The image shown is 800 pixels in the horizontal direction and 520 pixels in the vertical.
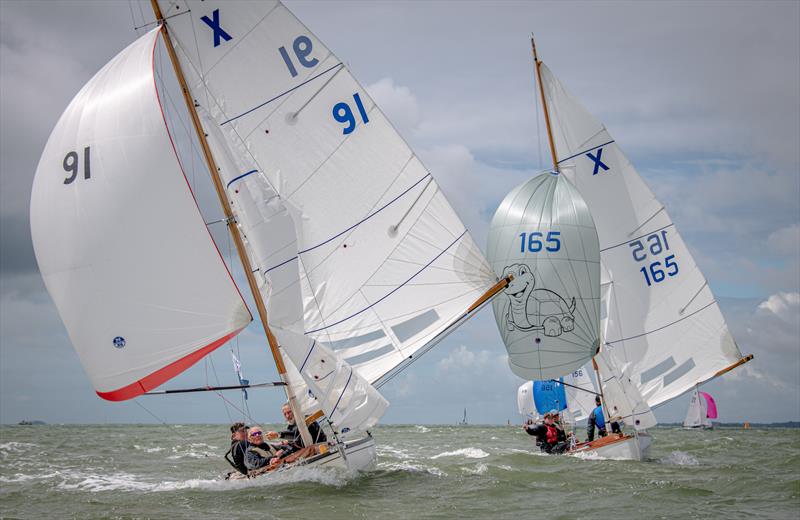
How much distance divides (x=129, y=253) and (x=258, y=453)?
392cm

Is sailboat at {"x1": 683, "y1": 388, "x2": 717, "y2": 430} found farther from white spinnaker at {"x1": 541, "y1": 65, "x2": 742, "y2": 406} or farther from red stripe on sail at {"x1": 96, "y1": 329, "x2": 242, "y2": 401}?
red stripe on sail at {"x1": 96, "y1": 329, "x2": 242, "y2": 401}

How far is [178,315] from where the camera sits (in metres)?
12.6

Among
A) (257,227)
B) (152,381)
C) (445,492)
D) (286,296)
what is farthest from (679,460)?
(152,381)

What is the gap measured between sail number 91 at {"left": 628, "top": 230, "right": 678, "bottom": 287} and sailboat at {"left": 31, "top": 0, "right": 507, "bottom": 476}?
8561 mm

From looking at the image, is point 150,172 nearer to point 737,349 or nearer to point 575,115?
point 575,115

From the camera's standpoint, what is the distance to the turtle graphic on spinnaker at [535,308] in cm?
1811

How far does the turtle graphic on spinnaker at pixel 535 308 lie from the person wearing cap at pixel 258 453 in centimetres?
723

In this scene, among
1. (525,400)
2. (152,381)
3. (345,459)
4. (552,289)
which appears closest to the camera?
(345,459)

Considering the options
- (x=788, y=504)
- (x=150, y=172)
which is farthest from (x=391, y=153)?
(x=788, y=504)

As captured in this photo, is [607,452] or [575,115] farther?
[575,115]

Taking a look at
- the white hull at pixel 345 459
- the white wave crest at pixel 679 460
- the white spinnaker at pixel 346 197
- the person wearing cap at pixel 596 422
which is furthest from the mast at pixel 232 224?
the white wave crest at pixel 679 460

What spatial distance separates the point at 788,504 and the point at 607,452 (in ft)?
19.9

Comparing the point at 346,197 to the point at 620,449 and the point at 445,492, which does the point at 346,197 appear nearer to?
the point at 445,492

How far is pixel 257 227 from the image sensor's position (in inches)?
504
